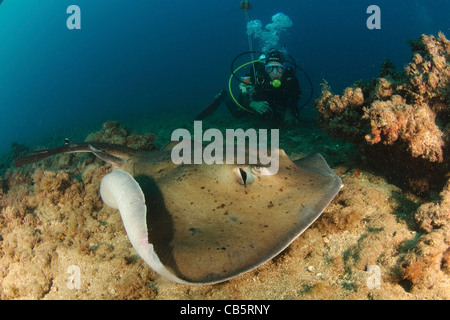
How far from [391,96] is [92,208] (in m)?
5.03

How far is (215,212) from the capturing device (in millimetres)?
2311

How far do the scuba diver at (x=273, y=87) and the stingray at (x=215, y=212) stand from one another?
5333 mm

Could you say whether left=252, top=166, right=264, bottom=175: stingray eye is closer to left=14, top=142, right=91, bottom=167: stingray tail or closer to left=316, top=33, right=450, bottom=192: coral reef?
left=316, top=33, right=450, bottom=192: coral reef

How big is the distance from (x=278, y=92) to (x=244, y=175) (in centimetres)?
626

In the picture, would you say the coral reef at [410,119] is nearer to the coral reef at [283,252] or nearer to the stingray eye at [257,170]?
the coral reef at [283,252]

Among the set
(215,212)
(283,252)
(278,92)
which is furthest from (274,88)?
(215,212)

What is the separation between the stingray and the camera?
1746 millimetres

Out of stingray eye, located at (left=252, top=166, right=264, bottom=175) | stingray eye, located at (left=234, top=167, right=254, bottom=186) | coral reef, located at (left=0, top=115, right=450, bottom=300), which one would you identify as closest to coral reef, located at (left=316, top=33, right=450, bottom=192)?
coral reef, located at (left=0, top=115, right=450, bottom=300)

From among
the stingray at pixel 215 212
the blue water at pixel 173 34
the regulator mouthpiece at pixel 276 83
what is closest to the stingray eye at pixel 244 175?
the stingray at pixel 215 212

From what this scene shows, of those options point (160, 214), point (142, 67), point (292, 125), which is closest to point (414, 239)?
point (160, 214)

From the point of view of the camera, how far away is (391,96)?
11.2 ft
